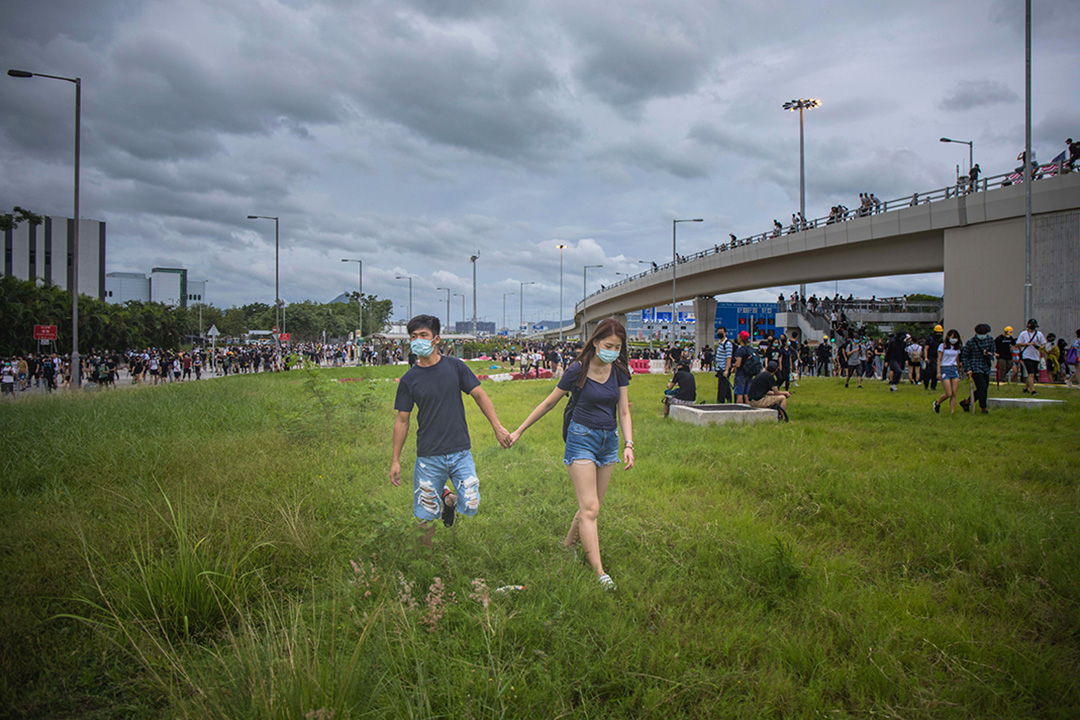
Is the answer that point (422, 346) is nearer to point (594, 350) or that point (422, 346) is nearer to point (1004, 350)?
point (594, 350)

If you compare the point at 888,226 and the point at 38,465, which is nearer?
the point at 38,465

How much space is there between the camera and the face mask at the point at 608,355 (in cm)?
435

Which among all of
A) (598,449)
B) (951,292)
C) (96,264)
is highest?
(96,264)

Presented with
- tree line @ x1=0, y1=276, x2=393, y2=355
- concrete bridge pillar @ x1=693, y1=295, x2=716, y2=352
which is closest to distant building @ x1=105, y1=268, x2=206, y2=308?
tree line @ x1=0, y1=276, x2=393, y2=355

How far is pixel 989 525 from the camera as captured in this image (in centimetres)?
500

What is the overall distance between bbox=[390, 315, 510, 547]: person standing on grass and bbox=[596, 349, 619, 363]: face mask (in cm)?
90

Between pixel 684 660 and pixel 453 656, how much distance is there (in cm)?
124

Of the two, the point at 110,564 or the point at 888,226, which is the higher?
the point at 888,226

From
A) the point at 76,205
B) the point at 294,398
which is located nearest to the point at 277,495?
the point at 294,398

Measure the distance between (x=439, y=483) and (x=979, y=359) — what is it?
11.7 meters

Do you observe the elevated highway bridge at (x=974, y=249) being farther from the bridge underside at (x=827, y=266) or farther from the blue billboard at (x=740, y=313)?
the blue billboard at (x=740, y=313)

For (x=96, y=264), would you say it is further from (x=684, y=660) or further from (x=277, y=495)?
(x=684, y=660)

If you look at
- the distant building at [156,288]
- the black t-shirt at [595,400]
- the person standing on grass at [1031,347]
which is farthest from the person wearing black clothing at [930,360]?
the distant building at [156,288]

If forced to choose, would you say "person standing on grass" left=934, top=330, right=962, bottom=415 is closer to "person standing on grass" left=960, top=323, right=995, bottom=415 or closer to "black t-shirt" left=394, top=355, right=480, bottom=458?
"person standing on grass" left=960, top=323, right=995, bottom=415
